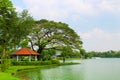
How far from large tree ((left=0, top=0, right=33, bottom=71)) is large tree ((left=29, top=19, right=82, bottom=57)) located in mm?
20425

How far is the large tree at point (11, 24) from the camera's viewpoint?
4181 cm

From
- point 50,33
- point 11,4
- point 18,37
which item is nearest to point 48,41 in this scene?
point 50,33

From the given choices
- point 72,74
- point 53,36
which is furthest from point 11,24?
point 53,36

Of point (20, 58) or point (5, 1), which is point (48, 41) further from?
point (5, 1)

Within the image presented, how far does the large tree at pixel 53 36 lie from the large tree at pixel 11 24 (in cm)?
2043

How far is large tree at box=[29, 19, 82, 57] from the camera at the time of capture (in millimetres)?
67438

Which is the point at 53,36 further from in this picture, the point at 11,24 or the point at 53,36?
the point at 11,24

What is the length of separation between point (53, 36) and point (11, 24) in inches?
976

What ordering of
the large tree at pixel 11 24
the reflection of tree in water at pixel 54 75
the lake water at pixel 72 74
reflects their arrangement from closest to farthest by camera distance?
the reflection of tree in water at pixel 54 75 → the lake water at pixel 72 74 → the large tree at pixel 11 24

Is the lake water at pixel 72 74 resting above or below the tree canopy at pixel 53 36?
below

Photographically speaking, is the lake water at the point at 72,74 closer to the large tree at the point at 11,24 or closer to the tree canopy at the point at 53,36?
the large tree at the point at 11,24

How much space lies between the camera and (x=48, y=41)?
68.7 m

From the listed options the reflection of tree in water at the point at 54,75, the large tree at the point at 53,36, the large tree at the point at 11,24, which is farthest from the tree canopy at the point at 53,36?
the reflection of tree in water at the point at 54,75

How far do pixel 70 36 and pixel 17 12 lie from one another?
25.3m
